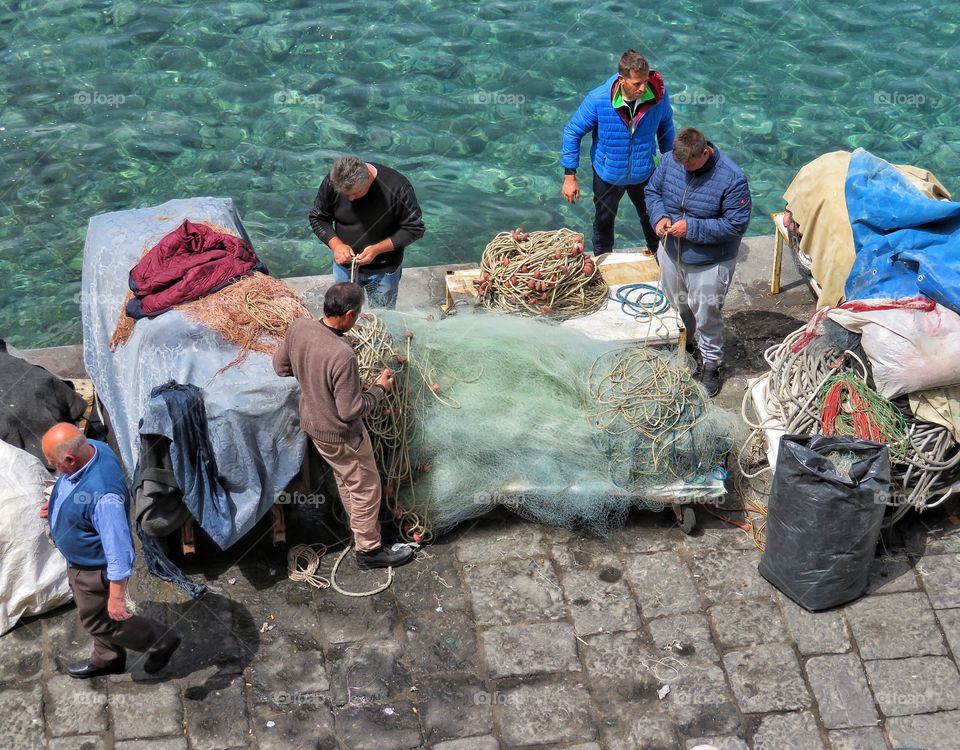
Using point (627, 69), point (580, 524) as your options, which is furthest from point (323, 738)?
point (627, 69)

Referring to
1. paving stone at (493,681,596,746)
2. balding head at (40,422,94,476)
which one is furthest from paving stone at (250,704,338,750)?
balding head at (40,422,94,476)

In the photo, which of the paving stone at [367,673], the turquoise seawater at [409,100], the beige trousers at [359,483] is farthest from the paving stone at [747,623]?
the turquoise seawater at [409,100]

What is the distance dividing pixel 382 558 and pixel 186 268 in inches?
86.3

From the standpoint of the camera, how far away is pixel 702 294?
7.80 m

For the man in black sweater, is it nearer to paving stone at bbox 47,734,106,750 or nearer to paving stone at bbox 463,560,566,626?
paving stone at bbox 463,560,566,626

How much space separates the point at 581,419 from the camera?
6871 millimetres

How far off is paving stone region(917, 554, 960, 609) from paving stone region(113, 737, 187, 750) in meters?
4.31

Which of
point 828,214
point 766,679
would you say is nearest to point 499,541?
point 766,679

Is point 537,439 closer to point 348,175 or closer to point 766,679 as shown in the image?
point 766,679

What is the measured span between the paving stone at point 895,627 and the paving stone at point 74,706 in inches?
165

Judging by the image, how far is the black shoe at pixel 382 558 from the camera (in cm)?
670

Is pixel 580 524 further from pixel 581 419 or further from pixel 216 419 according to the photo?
pixel 216 419

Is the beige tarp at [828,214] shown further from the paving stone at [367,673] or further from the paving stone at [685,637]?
the paving stone at [367,673]

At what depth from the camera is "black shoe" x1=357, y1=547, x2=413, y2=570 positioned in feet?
22.0
